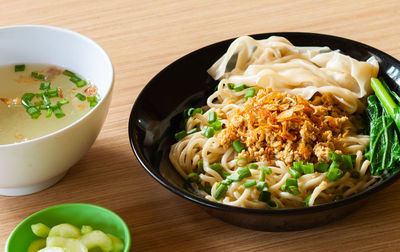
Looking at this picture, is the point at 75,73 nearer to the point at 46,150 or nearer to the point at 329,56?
the point at 46,150

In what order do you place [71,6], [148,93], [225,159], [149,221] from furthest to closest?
[71,6]
[148,93]
[225,159]
[149,221]

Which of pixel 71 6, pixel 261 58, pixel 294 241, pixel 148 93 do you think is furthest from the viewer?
pixel 71 6

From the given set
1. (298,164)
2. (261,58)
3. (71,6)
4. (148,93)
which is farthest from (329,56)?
(71,6)

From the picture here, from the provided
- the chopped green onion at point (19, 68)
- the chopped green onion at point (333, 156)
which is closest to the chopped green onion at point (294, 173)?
the chopped green onion at point (333, 156)

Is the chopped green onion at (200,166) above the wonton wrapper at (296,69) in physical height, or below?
below

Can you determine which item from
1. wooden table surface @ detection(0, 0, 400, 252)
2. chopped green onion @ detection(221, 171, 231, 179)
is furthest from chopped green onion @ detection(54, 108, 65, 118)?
chopped green onion @ detection(221, 171, 231, 179)

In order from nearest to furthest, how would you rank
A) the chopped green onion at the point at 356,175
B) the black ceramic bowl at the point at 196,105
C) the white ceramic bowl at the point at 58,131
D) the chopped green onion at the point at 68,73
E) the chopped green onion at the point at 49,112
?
the black ceramic bowl at the point at 196,105
the white ceramic bowl at the point at 58,131
the chopped green onion at the point at 356,175
the chopped green onion at the point at 49,112
the chopped green onion at the point at 68,73

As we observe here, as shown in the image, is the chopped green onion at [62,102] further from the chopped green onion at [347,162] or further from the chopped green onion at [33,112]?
the chopped green onion at [347,162]
